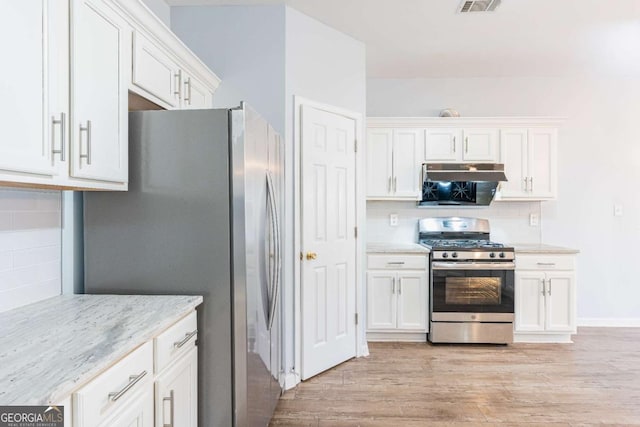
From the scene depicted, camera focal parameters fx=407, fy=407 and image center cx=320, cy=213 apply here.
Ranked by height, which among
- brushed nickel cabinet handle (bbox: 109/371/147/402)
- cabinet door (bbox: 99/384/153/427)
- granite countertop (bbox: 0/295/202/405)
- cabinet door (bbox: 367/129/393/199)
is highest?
cabinet door (bbox: 367/129/393/199)

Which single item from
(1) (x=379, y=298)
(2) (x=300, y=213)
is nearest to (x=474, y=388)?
(1) (x=379, y=298)

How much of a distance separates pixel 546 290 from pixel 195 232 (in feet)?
11.2

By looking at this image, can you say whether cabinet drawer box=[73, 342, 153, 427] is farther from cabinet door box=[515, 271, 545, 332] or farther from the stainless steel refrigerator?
cabinet door box=[515, 271, 545, 332]

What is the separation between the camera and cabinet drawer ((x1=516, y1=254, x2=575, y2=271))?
383 cm

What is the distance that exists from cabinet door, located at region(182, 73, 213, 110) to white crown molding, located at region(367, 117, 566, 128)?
1807 mm

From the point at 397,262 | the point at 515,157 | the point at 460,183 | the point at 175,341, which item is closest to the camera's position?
the point at 175,341

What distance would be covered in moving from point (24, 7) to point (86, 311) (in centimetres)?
105

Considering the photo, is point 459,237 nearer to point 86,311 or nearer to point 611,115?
point 611,115

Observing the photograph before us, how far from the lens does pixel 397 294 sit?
3863 mm

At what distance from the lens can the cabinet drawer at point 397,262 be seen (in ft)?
12.7

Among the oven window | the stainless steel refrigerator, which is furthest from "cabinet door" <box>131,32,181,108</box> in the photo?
the oven window

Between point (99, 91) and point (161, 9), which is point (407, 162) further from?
point (99, 91)

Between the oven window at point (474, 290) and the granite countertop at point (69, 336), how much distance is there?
2.71 metres

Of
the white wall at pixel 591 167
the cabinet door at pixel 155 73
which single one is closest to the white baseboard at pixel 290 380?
the cabinet door at pixel 155 73
